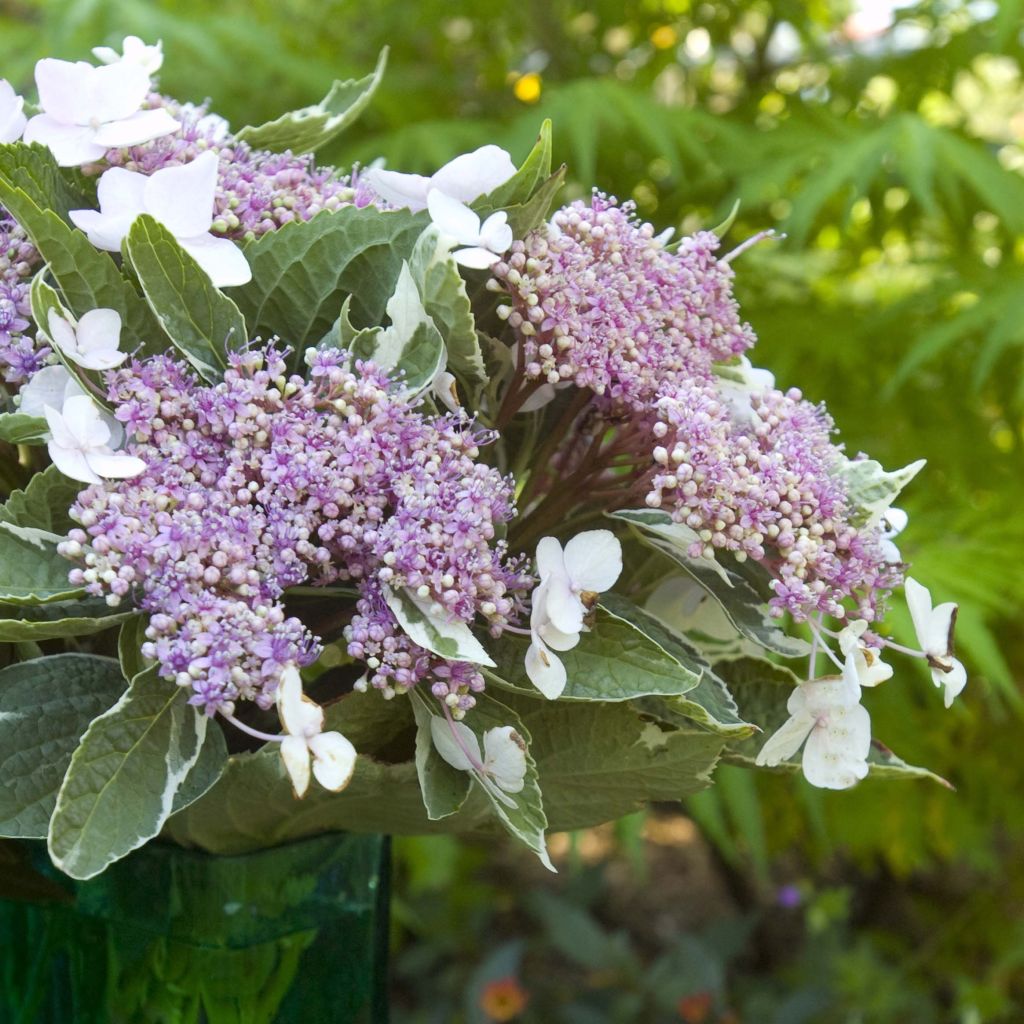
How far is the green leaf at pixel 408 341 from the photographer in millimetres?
325

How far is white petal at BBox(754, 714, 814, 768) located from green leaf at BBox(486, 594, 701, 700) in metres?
0.03

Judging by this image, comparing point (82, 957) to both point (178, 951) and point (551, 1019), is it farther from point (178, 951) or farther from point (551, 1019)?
point (551, 1019)

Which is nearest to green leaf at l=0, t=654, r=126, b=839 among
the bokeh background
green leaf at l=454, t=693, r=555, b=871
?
green leaf at l=454, t=693, r=555, b=871

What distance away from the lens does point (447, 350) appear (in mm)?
344

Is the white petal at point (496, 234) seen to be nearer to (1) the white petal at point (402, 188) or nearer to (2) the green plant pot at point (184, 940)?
(1) the white petal at point (402, 188)

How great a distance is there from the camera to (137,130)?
338 mm

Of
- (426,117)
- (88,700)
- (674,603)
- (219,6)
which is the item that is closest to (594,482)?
(674,603)

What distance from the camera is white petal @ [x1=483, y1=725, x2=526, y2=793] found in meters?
0.31

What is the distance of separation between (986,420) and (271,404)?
2.90ft

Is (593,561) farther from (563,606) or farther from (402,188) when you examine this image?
(402,188)

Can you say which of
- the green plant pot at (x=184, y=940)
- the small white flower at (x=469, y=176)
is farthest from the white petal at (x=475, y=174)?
the green plant pot at (x=184, y=940)

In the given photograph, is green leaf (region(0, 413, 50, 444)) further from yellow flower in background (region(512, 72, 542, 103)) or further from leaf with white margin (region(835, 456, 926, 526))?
yellow flower in background (region(512, 72, 542, 103))

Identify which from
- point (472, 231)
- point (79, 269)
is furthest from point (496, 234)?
point (79, 269)

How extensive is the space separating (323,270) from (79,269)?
0.06m
